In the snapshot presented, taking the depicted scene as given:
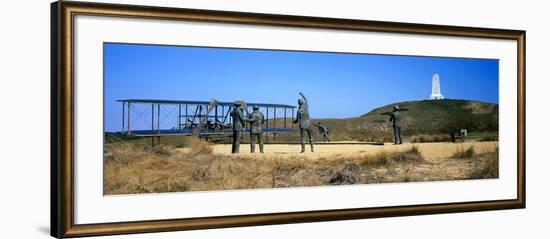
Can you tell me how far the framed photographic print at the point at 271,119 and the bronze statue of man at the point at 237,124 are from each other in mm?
23

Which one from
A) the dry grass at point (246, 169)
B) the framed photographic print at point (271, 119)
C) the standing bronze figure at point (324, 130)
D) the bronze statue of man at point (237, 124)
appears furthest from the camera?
the standing bronze figure at point (324, 130)

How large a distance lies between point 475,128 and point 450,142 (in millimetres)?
415

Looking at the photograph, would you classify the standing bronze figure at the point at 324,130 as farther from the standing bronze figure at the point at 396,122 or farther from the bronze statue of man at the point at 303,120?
the standing bronze figure at the point at 396,122

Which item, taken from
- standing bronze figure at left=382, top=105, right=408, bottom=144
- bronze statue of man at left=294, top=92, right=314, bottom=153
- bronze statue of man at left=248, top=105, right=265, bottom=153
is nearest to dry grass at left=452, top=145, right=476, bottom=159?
standing bronze figure at left=382, top=105, right=408, bottom=144

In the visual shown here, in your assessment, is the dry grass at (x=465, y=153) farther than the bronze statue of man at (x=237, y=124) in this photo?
Yes

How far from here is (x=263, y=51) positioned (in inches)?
336

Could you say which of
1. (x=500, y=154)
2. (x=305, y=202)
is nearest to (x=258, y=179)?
(x=305, y=202)

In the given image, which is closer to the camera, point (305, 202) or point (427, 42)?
point (305, 202)

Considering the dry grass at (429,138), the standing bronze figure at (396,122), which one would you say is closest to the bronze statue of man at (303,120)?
the standing bronze figure at (396,122)

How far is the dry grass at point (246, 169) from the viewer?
801cm

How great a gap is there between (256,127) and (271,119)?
21 cm

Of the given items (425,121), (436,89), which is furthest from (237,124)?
(436,89)

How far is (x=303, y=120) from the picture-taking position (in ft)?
29.0

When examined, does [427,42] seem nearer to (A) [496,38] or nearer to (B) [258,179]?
(A) [496,38]
